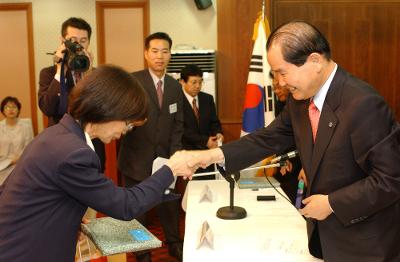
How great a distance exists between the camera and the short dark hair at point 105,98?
149 cm

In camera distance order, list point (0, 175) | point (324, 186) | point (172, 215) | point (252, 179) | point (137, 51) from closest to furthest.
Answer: point (324, 186) → point (252, 179) → point (172, 215) → point (0, 175) → point (137, 51)

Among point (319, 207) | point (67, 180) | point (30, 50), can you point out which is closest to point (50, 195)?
point (67, 180)

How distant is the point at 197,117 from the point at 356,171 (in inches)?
110

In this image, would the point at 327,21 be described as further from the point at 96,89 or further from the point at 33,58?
the point at 96,89

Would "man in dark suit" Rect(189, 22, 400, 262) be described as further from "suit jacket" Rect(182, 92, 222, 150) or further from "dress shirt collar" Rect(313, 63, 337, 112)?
"suit jacket" Rect(182, 92, 222, 150)

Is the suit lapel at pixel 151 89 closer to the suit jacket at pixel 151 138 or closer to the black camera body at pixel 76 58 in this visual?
the suit jacket at pixel 151 138

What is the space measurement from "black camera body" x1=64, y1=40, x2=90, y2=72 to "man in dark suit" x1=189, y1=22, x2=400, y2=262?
126 cm

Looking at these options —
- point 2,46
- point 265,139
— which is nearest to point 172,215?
point 265,139

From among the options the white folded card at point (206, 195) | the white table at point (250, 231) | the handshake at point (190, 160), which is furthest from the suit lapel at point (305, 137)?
the white folded card at point (206, 195)

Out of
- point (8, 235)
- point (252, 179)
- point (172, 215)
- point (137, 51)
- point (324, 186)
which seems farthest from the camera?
point (137, 51)

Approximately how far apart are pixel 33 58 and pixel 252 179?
408 cm

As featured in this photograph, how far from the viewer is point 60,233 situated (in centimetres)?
150

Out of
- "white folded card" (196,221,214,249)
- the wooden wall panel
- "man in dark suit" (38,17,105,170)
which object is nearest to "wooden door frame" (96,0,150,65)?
the wooden wall panel

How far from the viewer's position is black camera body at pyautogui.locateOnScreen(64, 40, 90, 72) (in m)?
2.55
